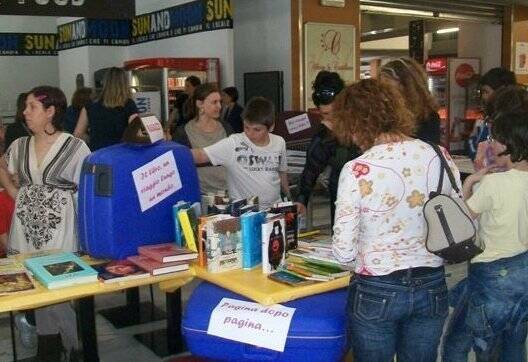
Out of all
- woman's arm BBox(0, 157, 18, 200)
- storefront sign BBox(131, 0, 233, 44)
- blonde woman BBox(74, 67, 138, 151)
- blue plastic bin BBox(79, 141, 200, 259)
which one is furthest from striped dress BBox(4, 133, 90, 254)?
storefront sign BBox(131, 0, 233, 44)

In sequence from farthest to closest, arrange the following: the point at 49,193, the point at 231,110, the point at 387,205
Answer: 1. the point at 231,110
2. the point at 49,193
3. the point at 387,205

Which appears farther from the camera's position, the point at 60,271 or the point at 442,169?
the point at 60,271

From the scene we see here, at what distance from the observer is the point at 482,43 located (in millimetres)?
10594

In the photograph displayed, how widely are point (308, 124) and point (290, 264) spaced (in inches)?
138

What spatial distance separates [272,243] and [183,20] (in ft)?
21.9

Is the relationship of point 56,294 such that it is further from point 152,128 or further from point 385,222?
point 385,222

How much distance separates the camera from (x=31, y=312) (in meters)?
3.57

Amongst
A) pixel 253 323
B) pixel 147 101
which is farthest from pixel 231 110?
pixel 253 323

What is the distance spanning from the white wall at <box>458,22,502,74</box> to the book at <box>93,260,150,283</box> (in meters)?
9.22

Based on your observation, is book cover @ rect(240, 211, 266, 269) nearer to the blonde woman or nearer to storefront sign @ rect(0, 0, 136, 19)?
storefront sign @ rect(0, 0, 136, 19)

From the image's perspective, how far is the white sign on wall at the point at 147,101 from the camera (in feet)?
24.6

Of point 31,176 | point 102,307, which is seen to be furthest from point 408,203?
point 102,307

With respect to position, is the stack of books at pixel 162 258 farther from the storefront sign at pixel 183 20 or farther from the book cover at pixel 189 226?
the storefront sign at pixel 183 20

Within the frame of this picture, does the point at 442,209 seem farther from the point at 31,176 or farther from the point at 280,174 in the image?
the point at 31,176
